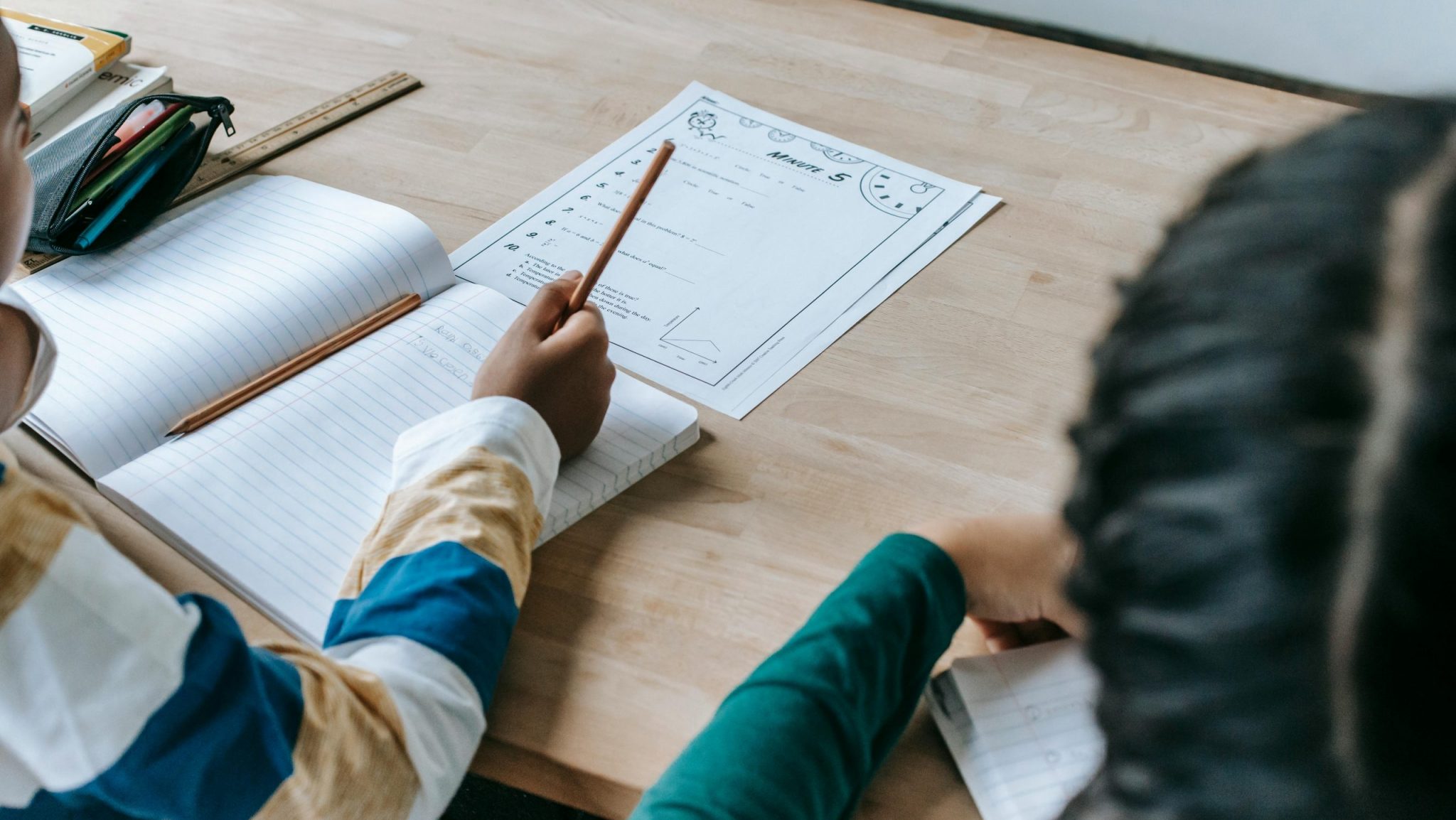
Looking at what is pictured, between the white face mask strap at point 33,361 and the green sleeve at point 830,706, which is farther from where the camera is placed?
the white face mask strap at point 33,361

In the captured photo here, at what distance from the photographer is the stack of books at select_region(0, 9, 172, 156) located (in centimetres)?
92

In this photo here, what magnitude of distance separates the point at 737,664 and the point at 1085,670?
179 millimetres

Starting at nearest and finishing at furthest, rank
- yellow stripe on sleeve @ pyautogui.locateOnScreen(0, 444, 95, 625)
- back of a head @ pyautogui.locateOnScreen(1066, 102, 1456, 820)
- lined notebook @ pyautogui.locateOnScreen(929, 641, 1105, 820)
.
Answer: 1. back of a head @ pyautogui.locateOnScreen(1066, 102, 1456, 820)
2. yellow stripe on sleeve @ pyautogui.locateOnScreen(0, 444, 95, 625)
3. lined notebook @ pyautogui.locateOnScreen(929, 641, 1105, 820)

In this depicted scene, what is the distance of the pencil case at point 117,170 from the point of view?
771mm

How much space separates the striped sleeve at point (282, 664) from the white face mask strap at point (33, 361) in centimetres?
25

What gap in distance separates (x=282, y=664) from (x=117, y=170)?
0.53 m

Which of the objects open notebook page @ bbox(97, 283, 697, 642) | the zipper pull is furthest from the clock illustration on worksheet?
the zipper pull

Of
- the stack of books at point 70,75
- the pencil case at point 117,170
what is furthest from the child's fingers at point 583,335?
the stack of books at point 70,75

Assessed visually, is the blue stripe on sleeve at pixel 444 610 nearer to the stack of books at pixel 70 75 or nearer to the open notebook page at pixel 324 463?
the open notebook page at pixel 324 463

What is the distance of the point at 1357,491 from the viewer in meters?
0.24

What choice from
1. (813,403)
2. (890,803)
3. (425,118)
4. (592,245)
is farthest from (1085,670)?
(425,118)

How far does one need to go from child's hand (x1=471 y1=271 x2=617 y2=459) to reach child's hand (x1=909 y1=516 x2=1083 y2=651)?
0.71 feet

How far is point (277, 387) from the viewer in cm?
69

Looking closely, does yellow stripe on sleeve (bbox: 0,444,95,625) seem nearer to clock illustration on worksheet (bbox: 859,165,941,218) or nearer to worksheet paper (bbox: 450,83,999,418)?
worksheet paper (bbox: 450,83,999,418)
